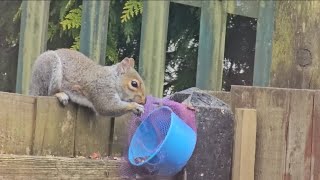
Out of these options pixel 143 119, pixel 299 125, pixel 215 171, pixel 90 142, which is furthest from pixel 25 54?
pixel 299 125

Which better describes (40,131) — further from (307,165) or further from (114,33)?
(114,33)

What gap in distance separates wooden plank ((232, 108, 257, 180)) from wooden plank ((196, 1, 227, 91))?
0.45 m

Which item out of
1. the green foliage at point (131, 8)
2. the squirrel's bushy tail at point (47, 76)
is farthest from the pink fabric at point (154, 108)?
the green foliage at point (131, 8)

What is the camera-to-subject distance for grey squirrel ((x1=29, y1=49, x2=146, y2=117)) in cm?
278

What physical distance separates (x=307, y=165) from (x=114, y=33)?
5.71 ft

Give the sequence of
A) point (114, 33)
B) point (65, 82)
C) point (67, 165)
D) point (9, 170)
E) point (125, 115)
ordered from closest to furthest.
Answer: point (9, 170), point (67, 165), point (125, 115), point (65, 82), point (114, 33)

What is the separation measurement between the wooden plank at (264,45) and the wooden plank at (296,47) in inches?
1.0

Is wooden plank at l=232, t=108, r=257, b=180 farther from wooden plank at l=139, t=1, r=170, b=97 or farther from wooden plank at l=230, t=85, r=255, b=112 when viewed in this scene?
wooden plank at l=139, t=1, r=170, b=97

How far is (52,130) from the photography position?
2.14 m

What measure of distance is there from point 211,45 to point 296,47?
320 mm

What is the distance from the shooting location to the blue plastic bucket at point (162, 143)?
1896mm

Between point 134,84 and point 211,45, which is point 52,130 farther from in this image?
point 134,84

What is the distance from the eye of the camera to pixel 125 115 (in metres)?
2.50

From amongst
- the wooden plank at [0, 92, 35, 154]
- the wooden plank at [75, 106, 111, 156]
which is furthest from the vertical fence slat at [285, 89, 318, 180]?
the wooden plank at [0, 92, 35, 154]
